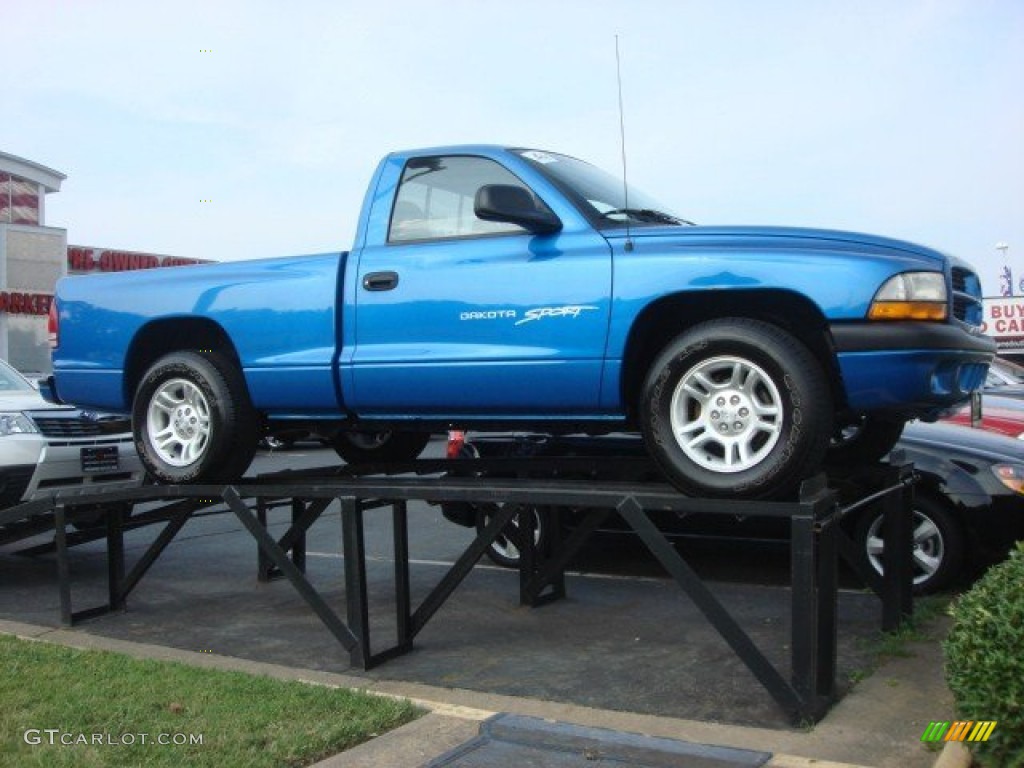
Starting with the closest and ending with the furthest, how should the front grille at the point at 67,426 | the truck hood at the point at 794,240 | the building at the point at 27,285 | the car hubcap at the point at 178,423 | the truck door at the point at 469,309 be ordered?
the truck hood at the point at 794,240 < the truck door at the point at 469,309 < the car hubcap at the point at 178,423 < the front grille at the point at 67,426 < the building at the point at 27,285

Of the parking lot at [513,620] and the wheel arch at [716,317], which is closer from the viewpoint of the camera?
the wheel arch at [716,317]

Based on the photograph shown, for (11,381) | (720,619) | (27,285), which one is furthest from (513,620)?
(27,285)

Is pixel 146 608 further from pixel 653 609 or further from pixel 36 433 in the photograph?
pixel 653 609

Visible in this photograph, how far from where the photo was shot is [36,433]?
7.59 m

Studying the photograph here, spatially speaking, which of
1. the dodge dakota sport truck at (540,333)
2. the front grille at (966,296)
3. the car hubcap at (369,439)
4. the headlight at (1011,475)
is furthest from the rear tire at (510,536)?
the front grille at (966,296)

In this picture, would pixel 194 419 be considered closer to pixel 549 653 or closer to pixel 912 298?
pixel 549 653

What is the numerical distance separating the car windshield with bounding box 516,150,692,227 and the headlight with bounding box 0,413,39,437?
434 centimetres

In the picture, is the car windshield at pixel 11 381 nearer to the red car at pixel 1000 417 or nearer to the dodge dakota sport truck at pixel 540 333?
the dodge dakota sport truck at pixel 540 333

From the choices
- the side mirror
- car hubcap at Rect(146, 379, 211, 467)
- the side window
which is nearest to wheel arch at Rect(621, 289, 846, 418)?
the side mirror

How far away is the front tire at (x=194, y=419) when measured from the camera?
5.82m

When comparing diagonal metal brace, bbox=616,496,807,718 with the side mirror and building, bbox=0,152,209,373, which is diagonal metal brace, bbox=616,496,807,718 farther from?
building, bbox=0,152,209,373

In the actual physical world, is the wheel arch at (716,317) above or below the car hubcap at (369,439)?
above

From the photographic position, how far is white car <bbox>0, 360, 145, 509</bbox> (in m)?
7.45

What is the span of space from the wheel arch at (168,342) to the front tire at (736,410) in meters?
2.59
